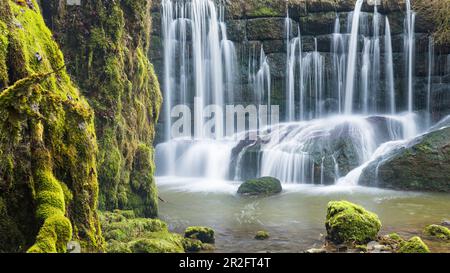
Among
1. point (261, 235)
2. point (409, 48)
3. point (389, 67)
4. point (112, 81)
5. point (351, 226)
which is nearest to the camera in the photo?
point (351, 226)

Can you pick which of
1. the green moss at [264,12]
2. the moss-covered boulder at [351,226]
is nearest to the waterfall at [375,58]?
the green moss at [264,12]

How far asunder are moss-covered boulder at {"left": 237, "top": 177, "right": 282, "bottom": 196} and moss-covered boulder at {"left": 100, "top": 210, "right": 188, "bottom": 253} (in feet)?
20.5

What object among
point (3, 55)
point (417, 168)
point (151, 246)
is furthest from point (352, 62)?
point (3, 55)

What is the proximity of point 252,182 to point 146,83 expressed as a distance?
17.7 feet

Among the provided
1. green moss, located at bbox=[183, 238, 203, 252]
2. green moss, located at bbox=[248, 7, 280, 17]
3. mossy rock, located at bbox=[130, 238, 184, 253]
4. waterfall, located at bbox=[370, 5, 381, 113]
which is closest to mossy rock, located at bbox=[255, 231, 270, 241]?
green moss, located at bbox=[183, 238, 203, 252]

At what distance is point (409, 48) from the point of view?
80.1 ft

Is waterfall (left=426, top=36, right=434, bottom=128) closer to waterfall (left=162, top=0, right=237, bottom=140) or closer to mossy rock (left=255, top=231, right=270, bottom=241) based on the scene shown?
waterfall (left=162, top=0, right=237, bottom=140)

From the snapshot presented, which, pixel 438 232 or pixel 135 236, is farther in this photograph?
pixel 438 232

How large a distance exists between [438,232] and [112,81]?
7.72 metres

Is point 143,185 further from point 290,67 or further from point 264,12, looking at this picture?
point 264,12

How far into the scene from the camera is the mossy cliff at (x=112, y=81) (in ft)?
33.8

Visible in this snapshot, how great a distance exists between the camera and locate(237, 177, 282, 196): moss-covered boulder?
51.8 ft

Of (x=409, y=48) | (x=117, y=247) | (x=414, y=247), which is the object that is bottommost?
(x=414, y=247)

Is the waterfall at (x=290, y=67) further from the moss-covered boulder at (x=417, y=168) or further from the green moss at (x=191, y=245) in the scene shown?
the green moss at (x=191, y=245)
